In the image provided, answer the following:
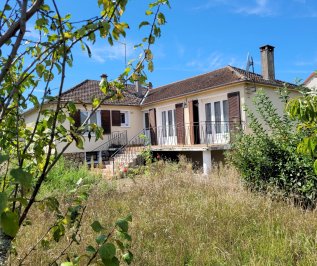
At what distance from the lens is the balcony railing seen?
1628 cm

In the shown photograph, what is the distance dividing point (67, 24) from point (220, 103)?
1573cm

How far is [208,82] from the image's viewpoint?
18250mm

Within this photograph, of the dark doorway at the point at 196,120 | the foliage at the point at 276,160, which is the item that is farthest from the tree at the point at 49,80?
the dark doorway at the point at 196,120

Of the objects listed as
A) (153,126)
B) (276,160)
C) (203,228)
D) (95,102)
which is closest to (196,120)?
(153,126)

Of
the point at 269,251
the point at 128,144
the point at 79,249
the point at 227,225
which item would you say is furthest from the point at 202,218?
the point at 128,144

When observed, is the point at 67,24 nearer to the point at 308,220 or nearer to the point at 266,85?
the point at 308,220

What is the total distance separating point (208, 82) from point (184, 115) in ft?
7.72

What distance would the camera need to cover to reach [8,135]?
1.69 metres

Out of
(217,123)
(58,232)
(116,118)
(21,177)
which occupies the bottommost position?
(58,232)

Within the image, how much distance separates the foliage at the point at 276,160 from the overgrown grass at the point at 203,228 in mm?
548

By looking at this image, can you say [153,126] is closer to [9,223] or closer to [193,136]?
[193,136]

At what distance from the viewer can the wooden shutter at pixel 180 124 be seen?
18297 mm

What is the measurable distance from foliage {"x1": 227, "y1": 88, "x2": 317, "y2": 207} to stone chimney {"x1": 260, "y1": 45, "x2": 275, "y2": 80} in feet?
38.9

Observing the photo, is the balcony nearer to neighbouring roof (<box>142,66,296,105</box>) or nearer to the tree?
neighbouring roof (<box>142,66,296,105</box>)
